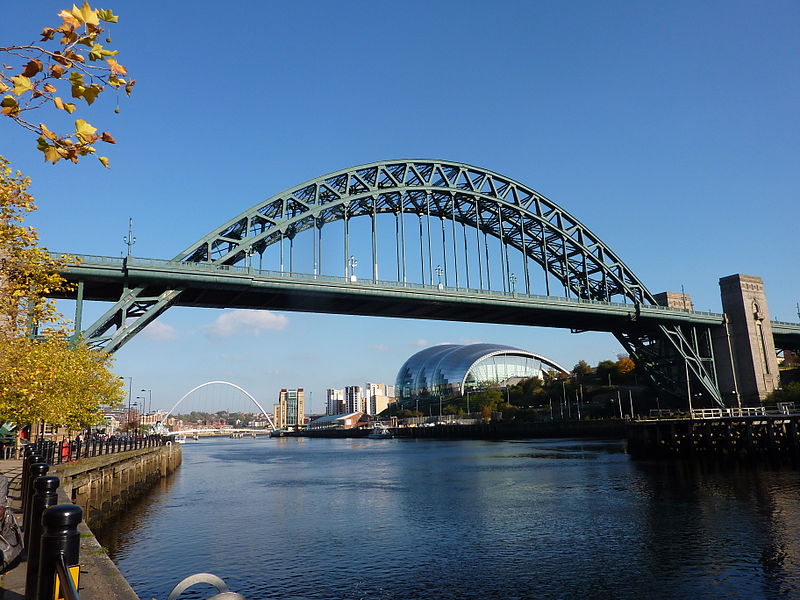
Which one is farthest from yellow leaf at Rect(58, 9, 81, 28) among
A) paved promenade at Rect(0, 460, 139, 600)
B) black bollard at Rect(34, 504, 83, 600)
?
paved promenade at Rect(0, 460, 139, 600)

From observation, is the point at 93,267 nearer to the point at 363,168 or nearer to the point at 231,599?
the point at 363,168

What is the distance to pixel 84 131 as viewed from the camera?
→ 4.74 m

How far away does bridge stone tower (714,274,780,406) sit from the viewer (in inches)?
2704

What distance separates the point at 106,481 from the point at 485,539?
63.7 feet

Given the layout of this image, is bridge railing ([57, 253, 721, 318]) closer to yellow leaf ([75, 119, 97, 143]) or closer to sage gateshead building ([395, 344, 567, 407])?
yellow leaf ([75, 119, 97, 143])

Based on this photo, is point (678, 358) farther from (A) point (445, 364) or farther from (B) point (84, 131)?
(A) point (445, 364)

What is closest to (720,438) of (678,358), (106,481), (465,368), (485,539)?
(678,358)

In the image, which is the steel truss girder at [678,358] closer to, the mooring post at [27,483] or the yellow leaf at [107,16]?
the mooring post at [27,483]

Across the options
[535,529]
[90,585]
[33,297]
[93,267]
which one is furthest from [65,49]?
[93,267]

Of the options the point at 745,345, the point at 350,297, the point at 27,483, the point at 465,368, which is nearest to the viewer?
the point at 27,483

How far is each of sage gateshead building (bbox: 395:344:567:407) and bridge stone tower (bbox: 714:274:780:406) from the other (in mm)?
99379

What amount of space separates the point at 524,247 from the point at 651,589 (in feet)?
185

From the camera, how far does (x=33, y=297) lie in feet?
45.1

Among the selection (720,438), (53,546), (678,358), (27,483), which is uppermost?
(678,358)
